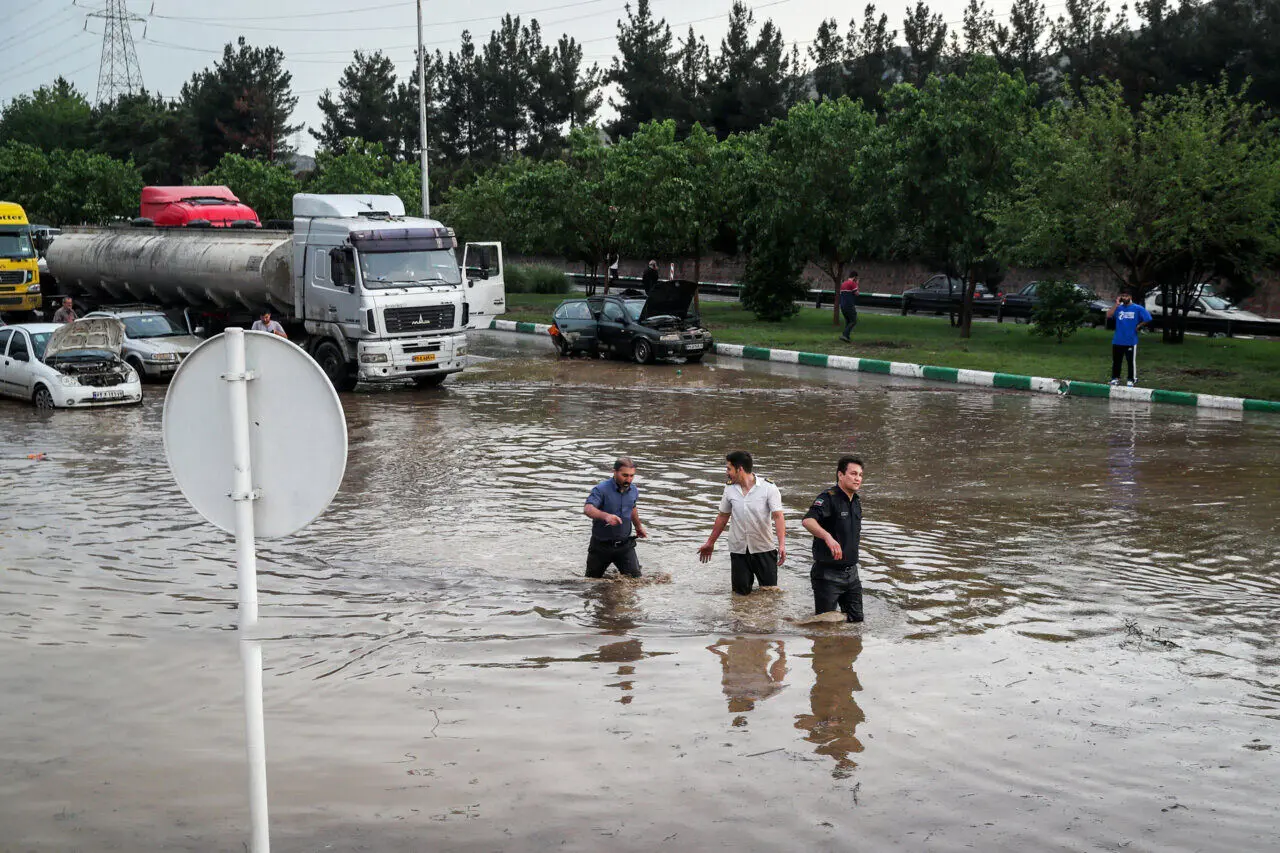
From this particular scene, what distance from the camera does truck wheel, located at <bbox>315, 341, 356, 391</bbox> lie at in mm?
23516

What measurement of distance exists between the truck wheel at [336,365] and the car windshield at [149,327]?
3.76 m

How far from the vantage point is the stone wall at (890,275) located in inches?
1746

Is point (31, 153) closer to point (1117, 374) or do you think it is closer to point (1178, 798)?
point (1117, 374)

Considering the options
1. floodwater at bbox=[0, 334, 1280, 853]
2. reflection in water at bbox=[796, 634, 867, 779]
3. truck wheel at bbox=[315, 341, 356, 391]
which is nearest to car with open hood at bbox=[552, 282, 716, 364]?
truck wheel at bbox=[315, 341, 356, 391]

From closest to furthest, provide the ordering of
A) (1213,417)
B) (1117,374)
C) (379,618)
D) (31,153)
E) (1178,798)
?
(1178,798) → (379,618) → (1213,417) → (1117,374) → (31,153)

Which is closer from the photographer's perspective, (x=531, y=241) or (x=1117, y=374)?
(x=1117, y=374)

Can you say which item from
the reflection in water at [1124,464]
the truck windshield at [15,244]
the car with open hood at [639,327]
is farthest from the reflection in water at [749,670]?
the truck windshield at [15,244]

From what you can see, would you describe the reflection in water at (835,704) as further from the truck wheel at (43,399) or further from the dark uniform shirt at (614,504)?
the truck wheel at (43,399)

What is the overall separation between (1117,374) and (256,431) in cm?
2213

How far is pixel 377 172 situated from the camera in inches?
2068

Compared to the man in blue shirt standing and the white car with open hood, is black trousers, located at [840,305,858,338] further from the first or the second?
the white car with open hood

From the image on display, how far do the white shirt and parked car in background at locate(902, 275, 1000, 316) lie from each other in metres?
30.4

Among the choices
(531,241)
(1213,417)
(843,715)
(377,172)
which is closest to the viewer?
Answer: (843,715)

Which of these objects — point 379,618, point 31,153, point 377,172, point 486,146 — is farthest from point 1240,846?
point 486,146
